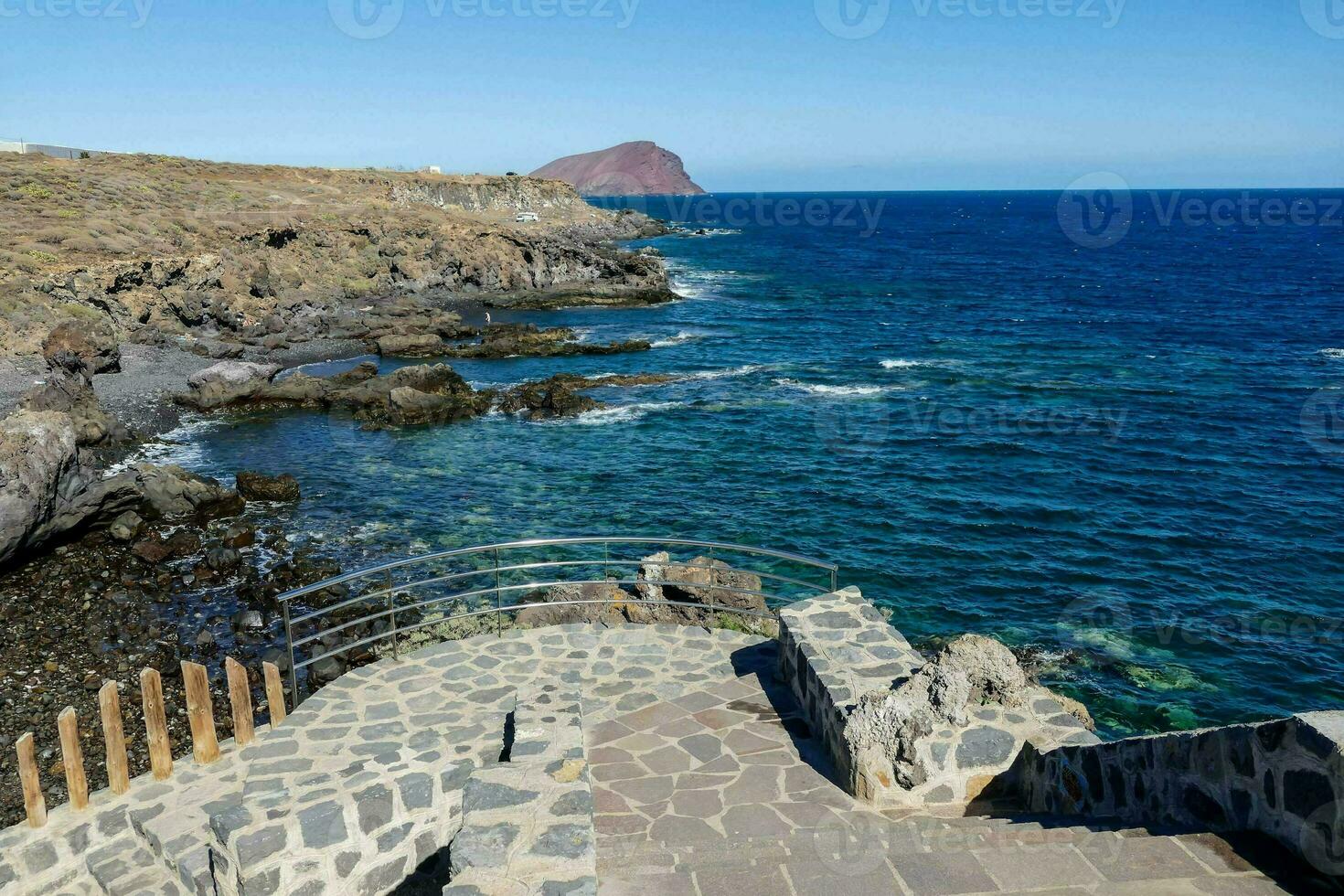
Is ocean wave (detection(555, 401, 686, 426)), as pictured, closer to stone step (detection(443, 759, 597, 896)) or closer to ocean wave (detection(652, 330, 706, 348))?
ocean wave (detection(652, 330, 706, 348))

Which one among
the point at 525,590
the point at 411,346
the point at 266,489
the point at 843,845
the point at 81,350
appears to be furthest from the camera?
the point at 411,346

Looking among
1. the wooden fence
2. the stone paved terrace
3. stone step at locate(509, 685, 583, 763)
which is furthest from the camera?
the wooden fence

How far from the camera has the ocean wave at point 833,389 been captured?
45.8m

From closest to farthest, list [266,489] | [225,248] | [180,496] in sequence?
[180,496] < [266,489] < [225,248]

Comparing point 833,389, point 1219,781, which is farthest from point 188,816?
point 833,389

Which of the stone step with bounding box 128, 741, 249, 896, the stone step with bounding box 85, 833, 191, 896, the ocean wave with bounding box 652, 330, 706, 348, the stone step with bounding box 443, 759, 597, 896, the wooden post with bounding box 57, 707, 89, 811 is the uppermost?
the stone step with bounding box 443, 759, 597, 896

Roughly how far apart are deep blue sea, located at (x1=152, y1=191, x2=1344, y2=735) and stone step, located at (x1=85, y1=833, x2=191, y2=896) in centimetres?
1447

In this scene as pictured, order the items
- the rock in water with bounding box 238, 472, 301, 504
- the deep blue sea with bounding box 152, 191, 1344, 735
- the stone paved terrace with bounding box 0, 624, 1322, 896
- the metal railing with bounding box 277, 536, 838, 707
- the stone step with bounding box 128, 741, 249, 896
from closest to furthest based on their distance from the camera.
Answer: the stone paved terrace with bounding box 0, 624, 1322, 896, the stone step with bounding box 128, 741, 249, 896, the metal railing with bounding box 277, 536, 838, 707, the deep blue sea with bounding box 152, 191, 1344, 735, the rock in water with bounding box 238, 472, 301, 504

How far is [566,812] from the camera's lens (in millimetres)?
7461

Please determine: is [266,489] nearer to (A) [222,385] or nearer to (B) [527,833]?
(A) [222,385]

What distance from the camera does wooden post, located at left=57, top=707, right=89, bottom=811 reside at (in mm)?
10203

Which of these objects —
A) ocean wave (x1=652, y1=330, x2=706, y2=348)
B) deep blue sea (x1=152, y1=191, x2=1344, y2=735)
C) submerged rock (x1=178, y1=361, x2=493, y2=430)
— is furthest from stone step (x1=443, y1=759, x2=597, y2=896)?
ocean wave (x1=652, y1=330, x2=706, y2=348)

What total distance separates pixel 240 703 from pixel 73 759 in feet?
5.98

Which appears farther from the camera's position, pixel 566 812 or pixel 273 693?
pixel 273 693
